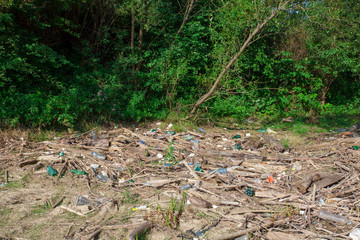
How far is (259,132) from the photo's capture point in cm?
787

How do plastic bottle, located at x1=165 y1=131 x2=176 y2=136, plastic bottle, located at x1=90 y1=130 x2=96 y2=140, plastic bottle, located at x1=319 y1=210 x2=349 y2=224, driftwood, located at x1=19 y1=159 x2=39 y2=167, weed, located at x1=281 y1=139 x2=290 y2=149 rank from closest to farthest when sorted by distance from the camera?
plastic bottle, located at x1=319 y1=210 x2=349 y2=224, driftwood, located at x1=19 y1=159 x2=39 y2=167, weed, located at x1=281 y1=139 x2=290 y2=149, plastic bottle, located at x1=90 y1=130 x2=96 y2=140, plastic bottle, located at x1=165 y1=131 x2=176 y2=136

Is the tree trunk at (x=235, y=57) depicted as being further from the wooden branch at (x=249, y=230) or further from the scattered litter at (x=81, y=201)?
the wooden branch at (x=249, y=230)

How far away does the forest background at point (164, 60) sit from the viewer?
6.89 meters

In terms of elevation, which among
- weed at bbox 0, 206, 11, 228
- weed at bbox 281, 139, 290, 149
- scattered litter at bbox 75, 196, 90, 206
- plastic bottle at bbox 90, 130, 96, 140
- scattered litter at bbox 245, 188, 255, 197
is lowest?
weed at bbox 0, 206, 11, 228

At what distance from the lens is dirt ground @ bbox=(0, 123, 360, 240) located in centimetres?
350

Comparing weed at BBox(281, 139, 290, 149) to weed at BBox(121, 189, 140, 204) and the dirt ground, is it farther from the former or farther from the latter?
weed at BBox(121, 189, 140, 204)

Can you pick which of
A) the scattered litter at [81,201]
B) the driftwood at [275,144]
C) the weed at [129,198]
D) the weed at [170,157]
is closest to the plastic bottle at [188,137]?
the weed at [170,157]

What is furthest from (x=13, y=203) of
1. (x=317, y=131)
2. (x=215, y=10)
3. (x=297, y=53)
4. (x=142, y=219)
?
(x=297, y=53)

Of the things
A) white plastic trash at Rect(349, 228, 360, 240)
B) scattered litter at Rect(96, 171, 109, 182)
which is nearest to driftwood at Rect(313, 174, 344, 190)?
white plastic trash at Rect(349, 228, 360, 240)

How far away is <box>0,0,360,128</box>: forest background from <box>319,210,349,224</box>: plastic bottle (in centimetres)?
434

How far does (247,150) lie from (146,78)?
3.87m

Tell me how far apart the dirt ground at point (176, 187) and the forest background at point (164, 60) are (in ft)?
3.72

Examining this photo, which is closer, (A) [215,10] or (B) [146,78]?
(B) [146,78]

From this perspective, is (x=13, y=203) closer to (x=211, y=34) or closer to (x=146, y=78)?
(x=146, y=78)
